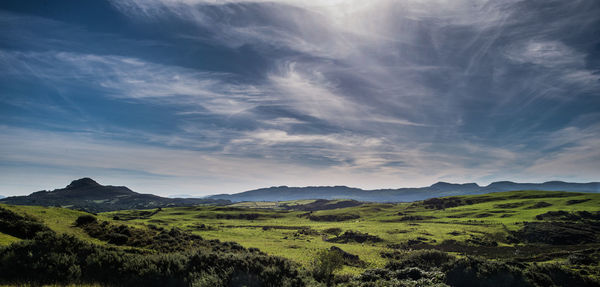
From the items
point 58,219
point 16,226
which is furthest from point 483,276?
point 58,219

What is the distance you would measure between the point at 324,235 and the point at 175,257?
89.9 metres

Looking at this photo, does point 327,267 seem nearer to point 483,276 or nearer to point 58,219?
point 483,276

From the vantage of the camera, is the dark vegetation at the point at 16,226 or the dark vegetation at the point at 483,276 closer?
the dark vegetation at the point at 483,276

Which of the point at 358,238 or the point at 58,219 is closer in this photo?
the point at 58,219

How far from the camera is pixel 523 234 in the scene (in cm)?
7400

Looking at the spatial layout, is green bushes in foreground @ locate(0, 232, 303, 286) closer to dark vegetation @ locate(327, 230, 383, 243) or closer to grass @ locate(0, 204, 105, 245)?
grass @ locate(0, 204, 105, 245)

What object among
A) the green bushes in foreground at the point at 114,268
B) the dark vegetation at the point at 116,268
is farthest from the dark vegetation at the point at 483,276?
the green bushes in foreground at the point at 114,268

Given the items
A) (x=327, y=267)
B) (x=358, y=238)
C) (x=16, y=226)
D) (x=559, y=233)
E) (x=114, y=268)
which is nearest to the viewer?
(x=114, y=268)

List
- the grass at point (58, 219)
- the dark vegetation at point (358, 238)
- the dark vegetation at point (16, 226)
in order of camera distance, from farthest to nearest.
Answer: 1. the dark vegetation at point (358, 238)
2. the grass at point (58, 219)
3. the dark vegetation at point (16, 226)

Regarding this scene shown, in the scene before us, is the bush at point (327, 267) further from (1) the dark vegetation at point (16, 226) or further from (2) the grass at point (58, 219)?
(1) the dark vegetation at point (16, 226)

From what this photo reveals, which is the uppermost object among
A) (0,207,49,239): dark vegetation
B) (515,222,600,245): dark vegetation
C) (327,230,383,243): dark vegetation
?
(0,207,49,239): dark vegetation

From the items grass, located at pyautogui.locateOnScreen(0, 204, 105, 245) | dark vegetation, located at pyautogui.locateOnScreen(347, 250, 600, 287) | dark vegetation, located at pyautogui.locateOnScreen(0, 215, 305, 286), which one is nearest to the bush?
dark vegetation, located at pyautogui.locateOnScreen(347, 250, 600, 287)

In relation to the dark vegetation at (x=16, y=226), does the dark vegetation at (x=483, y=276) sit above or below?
below

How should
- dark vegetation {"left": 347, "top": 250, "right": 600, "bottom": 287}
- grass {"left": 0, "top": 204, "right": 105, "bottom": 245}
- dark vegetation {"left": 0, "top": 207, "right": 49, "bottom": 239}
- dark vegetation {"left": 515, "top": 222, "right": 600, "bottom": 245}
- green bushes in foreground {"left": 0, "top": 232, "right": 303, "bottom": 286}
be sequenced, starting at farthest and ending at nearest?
dark vegetation {"left": 515, "top": 222, "right": 600, "bottom": 245}
grass {"left": 0, "top": 204, "right": 105, "bottom": 245}
dark vegetation {"left": 0, "top": 207, "right": 49, "bottom": 239}
dark vegetation {"left": 347, "top": 250, "right": 600, "bottom": 287}
green bushes in foreground {"left": 0, "top": 232, "right": 303, "bottom": 286}
